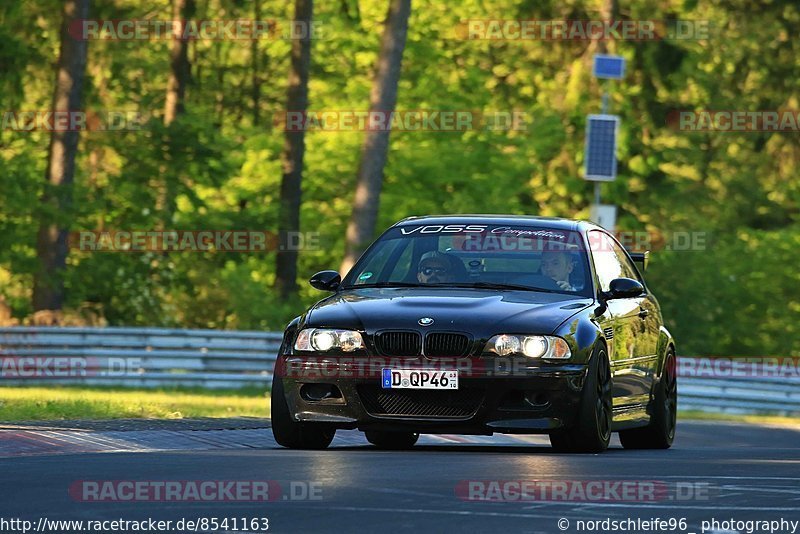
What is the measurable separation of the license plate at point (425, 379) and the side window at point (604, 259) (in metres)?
2.00

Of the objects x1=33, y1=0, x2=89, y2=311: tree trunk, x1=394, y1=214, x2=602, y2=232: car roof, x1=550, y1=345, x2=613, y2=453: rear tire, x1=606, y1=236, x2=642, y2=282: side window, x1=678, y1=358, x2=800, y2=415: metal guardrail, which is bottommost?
x1=678, y1=358, x2=800, y2=415: metal guardrail

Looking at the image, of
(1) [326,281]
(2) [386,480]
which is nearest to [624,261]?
(1) [326,281]

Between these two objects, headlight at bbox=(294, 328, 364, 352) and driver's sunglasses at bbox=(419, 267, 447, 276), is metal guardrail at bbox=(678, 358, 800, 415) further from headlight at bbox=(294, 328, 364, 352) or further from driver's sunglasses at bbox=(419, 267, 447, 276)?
headlight at bbox=(294, 328, 364, 352)

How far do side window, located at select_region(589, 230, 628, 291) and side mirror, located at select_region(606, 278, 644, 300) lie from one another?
0.17 m

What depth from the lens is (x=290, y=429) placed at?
1347 cm

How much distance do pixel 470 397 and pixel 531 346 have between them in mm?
500

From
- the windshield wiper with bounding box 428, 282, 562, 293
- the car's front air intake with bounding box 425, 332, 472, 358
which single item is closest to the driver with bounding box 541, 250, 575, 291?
the windshield wiper with bounding box 428, 282, 562, 293

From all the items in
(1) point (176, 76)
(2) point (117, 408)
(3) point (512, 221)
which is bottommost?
(2) point (117, 408)

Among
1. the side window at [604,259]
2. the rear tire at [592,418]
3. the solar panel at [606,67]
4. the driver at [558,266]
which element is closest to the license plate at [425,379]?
the rear tire at [592,418]

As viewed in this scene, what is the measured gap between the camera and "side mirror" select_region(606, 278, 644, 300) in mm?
14047

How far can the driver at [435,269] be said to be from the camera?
46.1ft

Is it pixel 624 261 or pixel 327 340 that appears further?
pixel 624 261

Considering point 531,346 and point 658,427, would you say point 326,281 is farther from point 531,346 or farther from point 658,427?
point 658,427

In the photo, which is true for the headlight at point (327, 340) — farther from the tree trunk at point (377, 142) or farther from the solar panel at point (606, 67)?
the tree trunk at point (377, 142)
